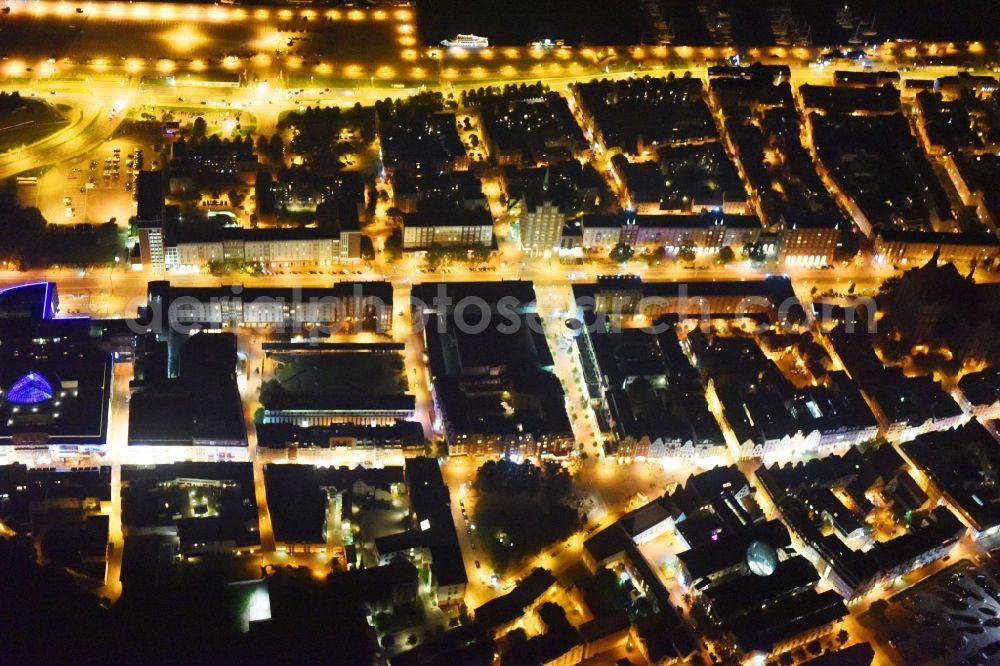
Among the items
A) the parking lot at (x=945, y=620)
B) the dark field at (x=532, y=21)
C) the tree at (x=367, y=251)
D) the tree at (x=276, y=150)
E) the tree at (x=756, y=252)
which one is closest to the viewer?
the parking lot at (x=945, y=620)

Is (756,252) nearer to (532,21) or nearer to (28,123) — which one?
(532,21)

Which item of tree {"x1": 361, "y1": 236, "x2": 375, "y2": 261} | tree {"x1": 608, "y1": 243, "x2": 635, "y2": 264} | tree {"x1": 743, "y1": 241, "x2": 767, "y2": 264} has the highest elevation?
tree {"x1": 361, "y1": 236, "x2": 375, "y2": 261}

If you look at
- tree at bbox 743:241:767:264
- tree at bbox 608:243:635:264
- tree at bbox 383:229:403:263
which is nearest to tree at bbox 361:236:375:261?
tree at bbox 383:229:403:263

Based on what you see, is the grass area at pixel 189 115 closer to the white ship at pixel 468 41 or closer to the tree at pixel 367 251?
the tree at pixel 367 251

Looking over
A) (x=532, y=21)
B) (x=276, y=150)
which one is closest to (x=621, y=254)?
(x=276, y=150)

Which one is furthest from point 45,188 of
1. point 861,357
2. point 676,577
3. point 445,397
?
point 861,357

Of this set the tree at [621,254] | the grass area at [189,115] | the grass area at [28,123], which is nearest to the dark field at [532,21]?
the grass area at [189,115]

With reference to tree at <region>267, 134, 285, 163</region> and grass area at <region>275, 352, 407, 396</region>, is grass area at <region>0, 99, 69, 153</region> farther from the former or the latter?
grass area at <region>275, 352, 407, 396</region>
